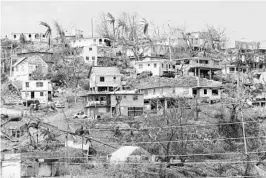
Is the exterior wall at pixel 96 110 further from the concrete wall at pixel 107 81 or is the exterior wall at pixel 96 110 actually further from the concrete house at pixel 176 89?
the concrete wall at pixel 107 81

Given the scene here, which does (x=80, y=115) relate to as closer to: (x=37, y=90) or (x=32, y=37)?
(x=37, y=90)

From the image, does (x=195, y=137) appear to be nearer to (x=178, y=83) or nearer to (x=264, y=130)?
(x=264, y=130)

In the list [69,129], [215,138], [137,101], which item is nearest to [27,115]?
[69,129]

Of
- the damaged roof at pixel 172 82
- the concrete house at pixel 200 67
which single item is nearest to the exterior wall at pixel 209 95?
the damaged roof at pixel 172 82

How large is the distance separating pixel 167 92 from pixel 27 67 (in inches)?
502

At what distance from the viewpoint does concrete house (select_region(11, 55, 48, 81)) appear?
4256 centimetres

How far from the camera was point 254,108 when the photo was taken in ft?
115

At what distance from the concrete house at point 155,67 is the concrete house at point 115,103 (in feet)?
27.8

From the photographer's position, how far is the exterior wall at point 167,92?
117 feet

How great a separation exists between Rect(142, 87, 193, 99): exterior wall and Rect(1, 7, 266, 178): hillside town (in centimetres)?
7

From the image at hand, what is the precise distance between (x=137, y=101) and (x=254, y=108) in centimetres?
762

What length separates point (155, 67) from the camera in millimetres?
42469

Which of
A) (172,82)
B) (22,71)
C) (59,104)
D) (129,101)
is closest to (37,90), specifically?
(59,104)

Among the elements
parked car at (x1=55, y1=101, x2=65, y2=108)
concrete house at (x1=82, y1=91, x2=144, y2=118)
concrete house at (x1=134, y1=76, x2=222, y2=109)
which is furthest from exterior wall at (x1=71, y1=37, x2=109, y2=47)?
concrete house at (x1=82, y1=91, x2=144, y2=118)
